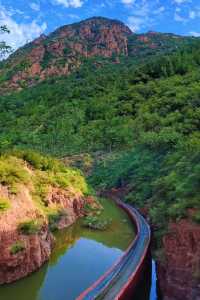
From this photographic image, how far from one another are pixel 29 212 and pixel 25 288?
23.0ft

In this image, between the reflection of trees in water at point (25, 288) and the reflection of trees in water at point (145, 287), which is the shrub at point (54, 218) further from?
the reflection of trees in water at point (145, 287)

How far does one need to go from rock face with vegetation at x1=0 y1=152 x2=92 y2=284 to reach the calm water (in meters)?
0.98

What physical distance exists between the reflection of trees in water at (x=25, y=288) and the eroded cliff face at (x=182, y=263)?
30.3 feet

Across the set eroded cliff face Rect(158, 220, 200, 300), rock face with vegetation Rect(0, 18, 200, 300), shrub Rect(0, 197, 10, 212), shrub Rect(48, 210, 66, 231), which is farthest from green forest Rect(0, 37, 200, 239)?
shrub Rect(0, 197, 10, 212)

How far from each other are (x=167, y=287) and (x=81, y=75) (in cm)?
16578

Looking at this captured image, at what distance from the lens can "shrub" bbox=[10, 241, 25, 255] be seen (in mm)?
29656

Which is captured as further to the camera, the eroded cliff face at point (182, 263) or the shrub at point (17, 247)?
the shrub at point (17, 247)

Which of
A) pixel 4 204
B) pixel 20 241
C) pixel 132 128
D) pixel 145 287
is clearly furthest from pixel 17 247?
pixel 132 128

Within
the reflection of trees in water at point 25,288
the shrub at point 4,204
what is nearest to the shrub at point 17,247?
the reflection of trees in water at point 25,288

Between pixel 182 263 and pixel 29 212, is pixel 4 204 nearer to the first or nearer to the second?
pixel 29 212

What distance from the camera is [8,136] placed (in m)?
104

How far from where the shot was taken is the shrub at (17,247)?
29.7 meters

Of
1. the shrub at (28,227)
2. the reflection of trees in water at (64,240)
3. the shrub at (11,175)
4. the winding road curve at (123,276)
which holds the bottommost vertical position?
the reflection of trees in water at (64,240)

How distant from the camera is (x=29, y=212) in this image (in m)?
34.8
